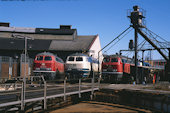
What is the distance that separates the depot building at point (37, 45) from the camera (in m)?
43.5

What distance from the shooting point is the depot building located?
4347cm

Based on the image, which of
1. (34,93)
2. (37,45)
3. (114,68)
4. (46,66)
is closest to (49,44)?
(37,45)

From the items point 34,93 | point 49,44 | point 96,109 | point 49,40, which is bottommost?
point 96,109

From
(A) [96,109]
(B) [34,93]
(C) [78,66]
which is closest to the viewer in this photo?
(B) [34,93]

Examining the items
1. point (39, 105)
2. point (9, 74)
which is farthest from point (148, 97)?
point (9, 74)

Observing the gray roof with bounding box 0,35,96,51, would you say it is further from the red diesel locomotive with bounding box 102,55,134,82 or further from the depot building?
the red diesel locomotive with bounding box 102,55,134,82

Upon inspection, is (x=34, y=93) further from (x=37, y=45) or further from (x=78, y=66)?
(x=37, y=45)

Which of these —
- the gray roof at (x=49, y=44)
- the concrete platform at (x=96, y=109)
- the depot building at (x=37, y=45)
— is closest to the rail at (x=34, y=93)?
the concrete platform at (x=96, y=109)

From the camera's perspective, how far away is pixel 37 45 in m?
47.9

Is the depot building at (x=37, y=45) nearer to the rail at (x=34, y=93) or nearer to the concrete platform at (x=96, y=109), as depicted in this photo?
the concrete platform at (x=96, y=109)

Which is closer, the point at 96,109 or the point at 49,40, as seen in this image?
the point at 96,109

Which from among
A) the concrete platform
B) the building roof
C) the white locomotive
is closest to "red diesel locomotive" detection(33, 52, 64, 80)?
the white locomotive

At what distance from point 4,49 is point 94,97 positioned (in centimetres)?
2644

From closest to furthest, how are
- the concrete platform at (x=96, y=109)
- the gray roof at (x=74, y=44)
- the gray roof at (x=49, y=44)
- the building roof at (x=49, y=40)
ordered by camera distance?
the concrete platform at (x=96, y=109) < the gray roof at (x=49, y=44) < the building roof at (x=49, y=40) < the gray roof at (x=74, y=44)
